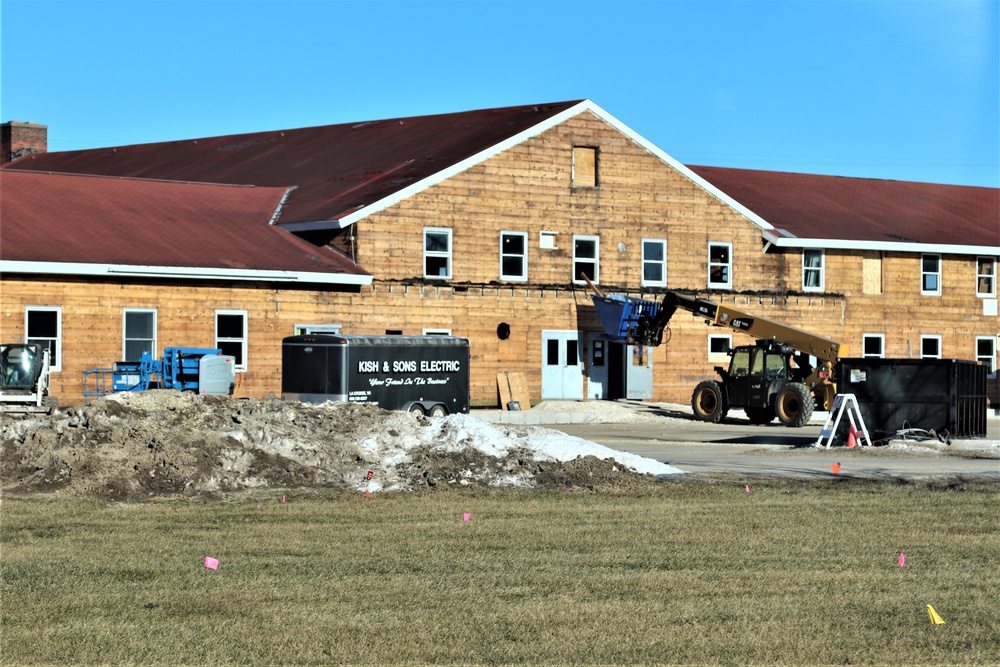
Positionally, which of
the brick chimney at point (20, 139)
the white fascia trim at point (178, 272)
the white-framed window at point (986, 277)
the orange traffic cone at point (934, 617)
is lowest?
the orange traffic cone at point (934, 617)

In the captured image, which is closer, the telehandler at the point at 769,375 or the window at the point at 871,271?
the telehandler at the point at 769,375

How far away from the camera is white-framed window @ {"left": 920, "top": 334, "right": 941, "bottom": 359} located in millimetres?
49938

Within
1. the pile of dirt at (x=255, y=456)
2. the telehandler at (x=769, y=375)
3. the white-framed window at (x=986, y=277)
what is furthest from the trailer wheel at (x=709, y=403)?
the white-framed window at (x=986, y=277)

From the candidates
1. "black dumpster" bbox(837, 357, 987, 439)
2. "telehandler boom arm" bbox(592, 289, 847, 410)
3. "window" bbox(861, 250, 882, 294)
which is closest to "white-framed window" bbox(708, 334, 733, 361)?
"telehandler boom arm" bbox(592, 289, 847, 410)

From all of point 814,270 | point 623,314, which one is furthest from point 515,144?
point 814,270

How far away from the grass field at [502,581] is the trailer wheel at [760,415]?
62.4 feet

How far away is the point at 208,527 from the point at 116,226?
24796mm

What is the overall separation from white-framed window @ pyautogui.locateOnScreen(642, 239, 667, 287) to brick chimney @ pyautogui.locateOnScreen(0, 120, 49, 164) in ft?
99.8

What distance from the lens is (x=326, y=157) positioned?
49750 millimetres

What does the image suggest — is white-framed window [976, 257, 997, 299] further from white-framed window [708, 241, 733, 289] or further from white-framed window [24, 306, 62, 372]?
white-framed window [24, 306, 62, 372]

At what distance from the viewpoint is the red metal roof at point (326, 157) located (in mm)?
43062

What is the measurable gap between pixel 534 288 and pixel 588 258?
2118 millimetres

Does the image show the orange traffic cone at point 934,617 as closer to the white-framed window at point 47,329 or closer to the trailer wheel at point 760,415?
the trailer wheel at point 760,415

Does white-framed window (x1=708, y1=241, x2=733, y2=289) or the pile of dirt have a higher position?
white-framed window (x1=708, y1=241, x2=733, y2=289)
